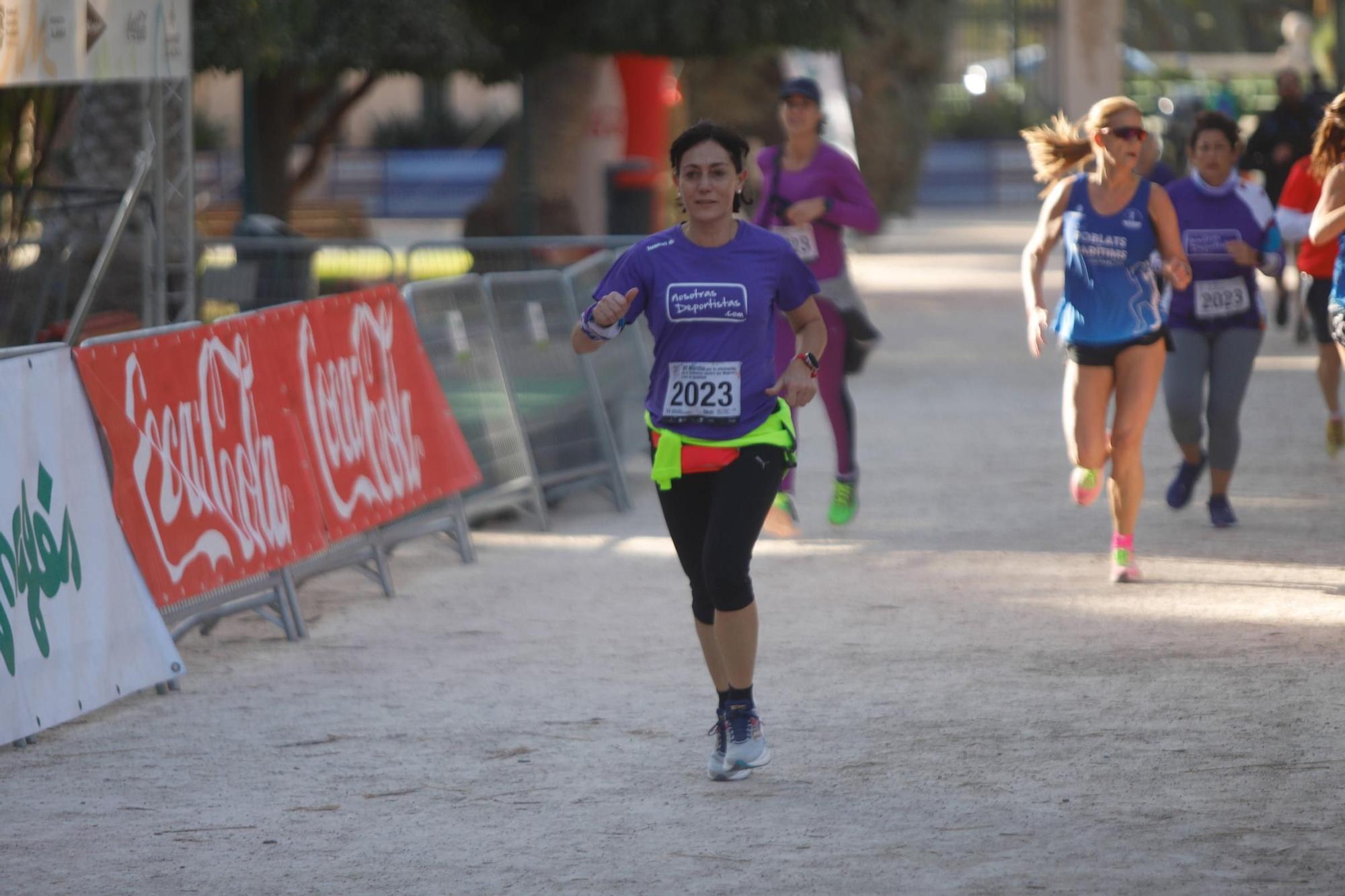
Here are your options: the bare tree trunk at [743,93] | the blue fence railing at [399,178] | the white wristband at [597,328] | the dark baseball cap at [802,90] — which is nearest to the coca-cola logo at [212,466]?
the white wristband at [597,328]

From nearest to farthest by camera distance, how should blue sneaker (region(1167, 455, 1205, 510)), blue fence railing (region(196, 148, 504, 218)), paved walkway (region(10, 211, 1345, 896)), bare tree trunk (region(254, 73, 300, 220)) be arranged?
paved walkway (region(10, 211, 1345, 896)) → blue sneaker (region(1167, 455, 1205, 510)) → bare tree trunk (region(254, 73, 300, 220)) → blue fence railing (region(196, 148, 504, 218))

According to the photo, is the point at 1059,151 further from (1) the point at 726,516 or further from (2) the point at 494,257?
(2) the point at 494,257

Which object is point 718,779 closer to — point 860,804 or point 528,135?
point 860,804

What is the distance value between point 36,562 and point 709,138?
8.38ft

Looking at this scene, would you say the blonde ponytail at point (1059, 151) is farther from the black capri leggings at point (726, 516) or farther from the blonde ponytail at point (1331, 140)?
the black capri leggings at point (726, 516)

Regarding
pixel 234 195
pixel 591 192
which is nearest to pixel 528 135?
pixel 591 192

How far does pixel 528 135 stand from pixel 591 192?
5.28ft

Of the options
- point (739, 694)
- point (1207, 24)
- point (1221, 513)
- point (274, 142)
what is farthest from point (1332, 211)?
point (1207, 24)

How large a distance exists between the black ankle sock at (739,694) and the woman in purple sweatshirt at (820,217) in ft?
11.3

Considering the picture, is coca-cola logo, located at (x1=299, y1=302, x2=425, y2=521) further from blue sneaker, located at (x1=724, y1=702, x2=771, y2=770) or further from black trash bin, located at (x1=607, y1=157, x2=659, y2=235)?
black trash bin, located at (x1=607, y1=157, x2=659, y2=235)

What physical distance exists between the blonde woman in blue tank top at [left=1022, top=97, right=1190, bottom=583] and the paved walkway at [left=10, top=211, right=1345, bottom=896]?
56 cm

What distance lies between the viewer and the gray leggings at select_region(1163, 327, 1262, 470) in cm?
986

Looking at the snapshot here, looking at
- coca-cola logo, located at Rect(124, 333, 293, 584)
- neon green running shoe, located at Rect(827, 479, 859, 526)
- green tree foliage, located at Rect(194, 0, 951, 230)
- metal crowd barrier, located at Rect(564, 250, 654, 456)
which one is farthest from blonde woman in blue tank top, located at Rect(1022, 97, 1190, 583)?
green tree foliage, located at Rect(194, 0, 951, 230)

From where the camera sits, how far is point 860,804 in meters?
5.64
